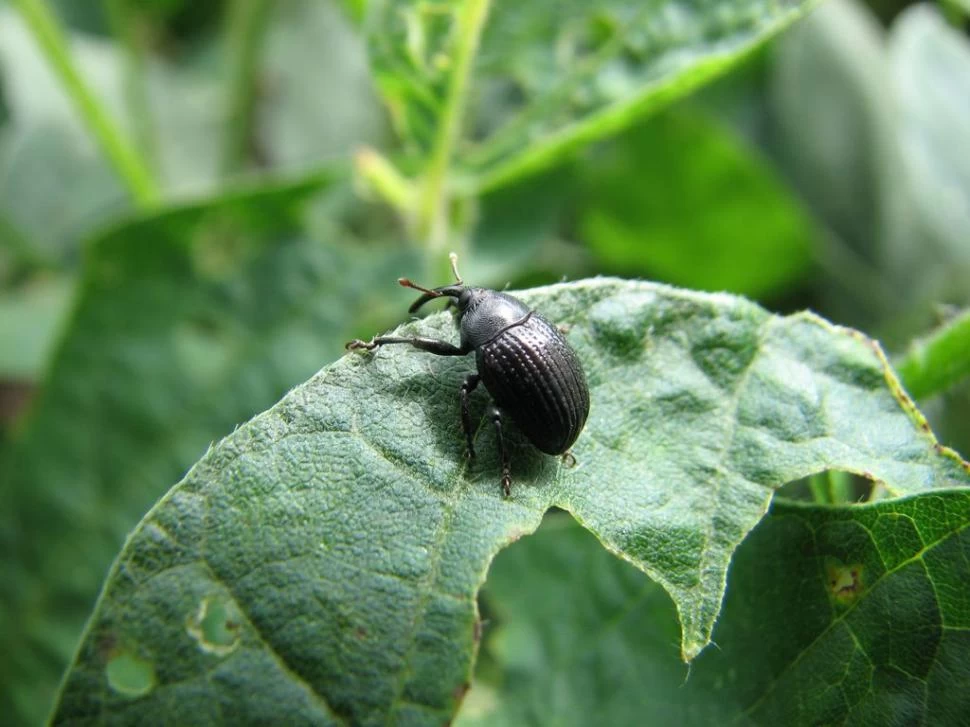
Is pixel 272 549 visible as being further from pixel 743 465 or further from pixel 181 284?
pixel 181 284

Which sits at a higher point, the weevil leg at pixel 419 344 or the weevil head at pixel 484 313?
the weevil leg at pixel 419 344

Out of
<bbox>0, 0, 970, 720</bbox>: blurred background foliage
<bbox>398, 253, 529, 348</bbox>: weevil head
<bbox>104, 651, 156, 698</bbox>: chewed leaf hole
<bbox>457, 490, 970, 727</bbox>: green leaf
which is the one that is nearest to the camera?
<bbox>104, 651, 156, 698</bbox>: chewed leaf hole

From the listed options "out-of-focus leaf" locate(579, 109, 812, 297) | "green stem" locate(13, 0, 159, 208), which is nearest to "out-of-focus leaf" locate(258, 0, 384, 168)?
"green stem" locate(13, 0, 159, 208)

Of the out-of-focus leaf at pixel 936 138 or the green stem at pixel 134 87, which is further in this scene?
the green stem at pixel 134 87

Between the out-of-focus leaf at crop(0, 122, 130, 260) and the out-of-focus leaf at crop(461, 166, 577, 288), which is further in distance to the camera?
the out-of-focus leaf at crop(0, 122, 130, 260)

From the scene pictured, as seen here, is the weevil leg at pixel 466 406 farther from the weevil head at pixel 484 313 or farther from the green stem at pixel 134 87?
the green stem at pixel 134 87

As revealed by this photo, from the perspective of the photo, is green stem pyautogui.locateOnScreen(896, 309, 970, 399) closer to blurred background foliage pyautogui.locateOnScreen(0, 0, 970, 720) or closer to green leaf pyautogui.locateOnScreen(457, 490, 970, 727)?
blurred background foliage pyautogui.locateOnScreen(0, 0, 970, 720)

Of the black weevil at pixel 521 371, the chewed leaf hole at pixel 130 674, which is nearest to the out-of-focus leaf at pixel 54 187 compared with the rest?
the black weevil at pixel 521 371
